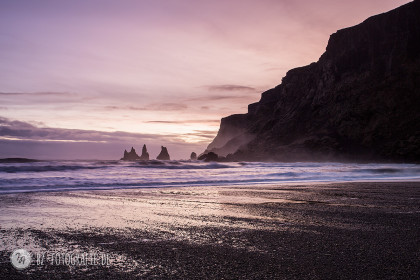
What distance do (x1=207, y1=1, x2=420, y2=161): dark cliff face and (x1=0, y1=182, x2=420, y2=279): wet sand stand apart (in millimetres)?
74577

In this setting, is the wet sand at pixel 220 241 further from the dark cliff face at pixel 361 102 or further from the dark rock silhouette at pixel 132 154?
the dark rock silhouette at pixel 132 154

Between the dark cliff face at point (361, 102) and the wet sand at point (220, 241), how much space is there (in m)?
74.6

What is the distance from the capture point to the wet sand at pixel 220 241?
9.63 feet

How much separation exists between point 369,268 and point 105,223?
374cm

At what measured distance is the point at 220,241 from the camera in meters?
4.07

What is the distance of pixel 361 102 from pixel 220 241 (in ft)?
279

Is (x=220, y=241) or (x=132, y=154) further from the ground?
(x=132, y=154)

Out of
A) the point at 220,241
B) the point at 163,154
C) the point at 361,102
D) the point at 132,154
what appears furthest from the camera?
the point at 163,154

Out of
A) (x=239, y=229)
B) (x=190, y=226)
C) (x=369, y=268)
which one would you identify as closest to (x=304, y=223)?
(x=239, y=229)

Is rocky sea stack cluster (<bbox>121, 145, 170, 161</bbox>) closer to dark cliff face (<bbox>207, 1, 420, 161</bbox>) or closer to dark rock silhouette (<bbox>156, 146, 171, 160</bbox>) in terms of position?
dark rock silhouette (<bbox>156, 146, 171, 160</bbox>)

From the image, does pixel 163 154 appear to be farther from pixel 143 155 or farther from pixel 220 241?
pixel 220 241

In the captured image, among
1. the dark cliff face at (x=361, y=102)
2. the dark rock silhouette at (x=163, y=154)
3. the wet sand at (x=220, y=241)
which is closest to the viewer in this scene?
the wet sand at (x=220, y=241)

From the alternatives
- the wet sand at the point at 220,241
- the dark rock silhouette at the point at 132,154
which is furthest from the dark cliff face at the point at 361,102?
the dark rock silhouette at the point at 132,154

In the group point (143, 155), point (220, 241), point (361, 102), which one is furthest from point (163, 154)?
point (220, 241)
